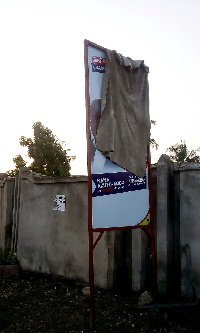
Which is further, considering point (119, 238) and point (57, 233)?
point (57, 233)

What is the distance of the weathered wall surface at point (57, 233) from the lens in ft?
21.9

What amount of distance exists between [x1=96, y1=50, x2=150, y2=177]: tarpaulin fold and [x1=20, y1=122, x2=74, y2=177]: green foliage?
1929cm

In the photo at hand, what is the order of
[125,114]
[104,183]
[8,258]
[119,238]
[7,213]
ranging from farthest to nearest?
[7,213] → [8,258] → [119,238] → [125,114] → [104,183]

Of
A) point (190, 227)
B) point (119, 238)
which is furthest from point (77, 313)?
point (190, 227)

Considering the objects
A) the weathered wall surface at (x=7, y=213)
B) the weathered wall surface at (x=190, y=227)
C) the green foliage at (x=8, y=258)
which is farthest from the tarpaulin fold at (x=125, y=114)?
the weathered wall surface at (x=7, y=213)

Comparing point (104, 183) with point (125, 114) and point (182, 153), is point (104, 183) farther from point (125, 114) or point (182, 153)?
point (182, 153)

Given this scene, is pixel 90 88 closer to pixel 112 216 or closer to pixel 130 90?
pixel 130 90

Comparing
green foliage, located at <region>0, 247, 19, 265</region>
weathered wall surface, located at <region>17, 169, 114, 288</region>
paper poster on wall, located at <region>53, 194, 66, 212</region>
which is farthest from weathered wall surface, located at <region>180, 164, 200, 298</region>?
green foliage, located at <region>0, 247, 19, 265</region>

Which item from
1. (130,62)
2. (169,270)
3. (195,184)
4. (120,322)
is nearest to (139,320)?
(120,322)

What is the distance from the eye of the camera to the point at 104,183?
459 centimetres

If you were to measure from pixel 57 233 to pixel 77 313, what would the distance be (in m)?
2.51

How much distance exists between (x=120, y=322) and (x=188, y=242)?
1.66 meters

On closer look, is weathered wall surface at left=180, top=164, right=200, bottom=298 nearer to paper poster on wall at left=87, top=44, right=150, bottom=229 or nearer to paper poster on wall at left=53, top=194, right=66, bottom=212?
paper poster on wall at left=87, top=44, right=150, bottom=229

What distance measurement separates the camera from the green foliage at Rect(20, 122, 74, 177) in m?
24.9
